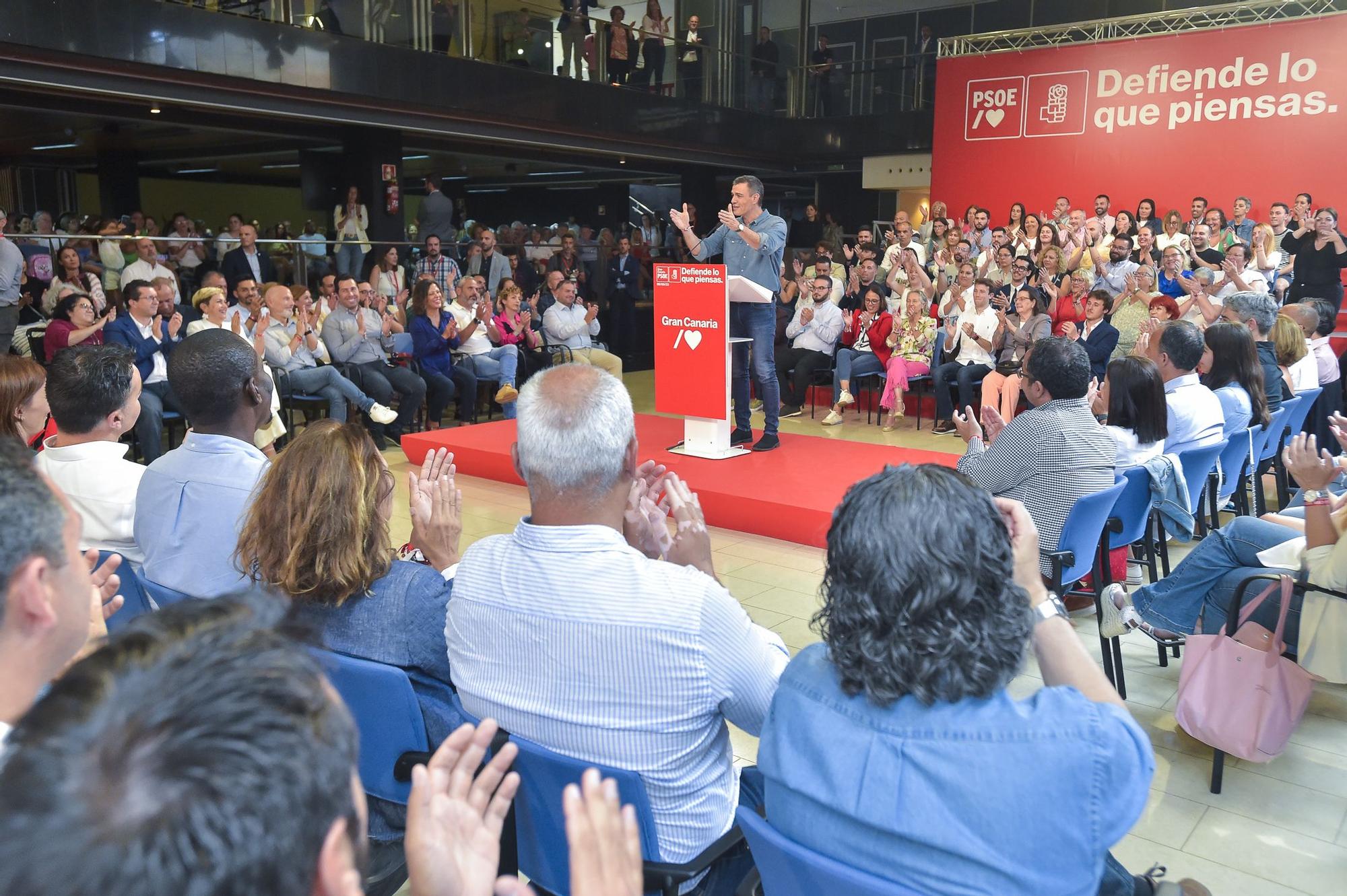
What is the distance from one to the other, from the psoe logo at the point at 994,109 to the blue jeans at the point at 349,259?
7.85 meters

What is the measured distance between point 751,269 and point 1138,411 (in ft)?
8.81

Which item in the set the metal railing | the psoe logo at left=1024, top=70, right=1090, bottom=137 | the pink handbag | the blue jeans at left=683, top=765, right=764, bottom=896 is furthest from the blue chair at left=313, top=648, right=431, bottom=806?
the psoe logo at left=1024, top=70, right=1090, bottom=137

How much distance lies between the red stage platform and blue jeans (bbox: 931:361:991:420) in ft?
4.50

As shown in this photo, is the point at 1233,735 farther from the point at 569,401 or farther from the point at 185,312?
the point at 185,312

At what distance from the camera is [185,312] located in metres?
8.20

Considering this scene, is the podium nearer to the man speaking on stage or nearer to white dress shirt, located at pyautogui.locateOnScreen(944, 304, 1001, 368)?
the man speaking on stage

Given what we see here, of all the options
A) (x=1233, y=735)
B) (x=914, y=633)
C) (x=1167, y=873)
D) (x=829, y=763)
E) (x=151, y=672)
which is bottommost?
(x=1167, y=873)

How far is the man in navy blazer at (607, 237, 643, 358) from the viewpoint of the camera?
12.3 m

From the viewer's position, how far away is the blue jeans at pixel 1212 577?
3211 millimetres

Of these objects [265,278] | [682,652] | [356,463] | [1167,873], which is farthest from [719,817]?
[265,278]

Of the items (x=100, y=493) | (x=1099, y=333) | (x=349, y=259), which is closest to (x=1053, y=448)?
(x=100, y=493)

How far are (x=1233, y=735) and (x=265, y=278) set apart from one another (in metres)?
9.07

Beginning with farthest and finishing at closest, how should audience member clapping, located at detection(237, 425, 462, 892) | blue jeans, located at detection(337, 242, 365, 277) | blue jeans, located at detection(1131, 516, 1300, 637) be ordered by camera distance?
blue jeans, located at detection(337, 242, 365, 277), blue jeans, located at detection(1131, 516, 1300, 637), audience member clapping, located at detection(237, 425, 462, 892)

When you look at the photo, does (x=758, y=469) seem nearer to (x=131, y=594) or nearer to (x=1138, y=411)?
(x=1138, y=411)
